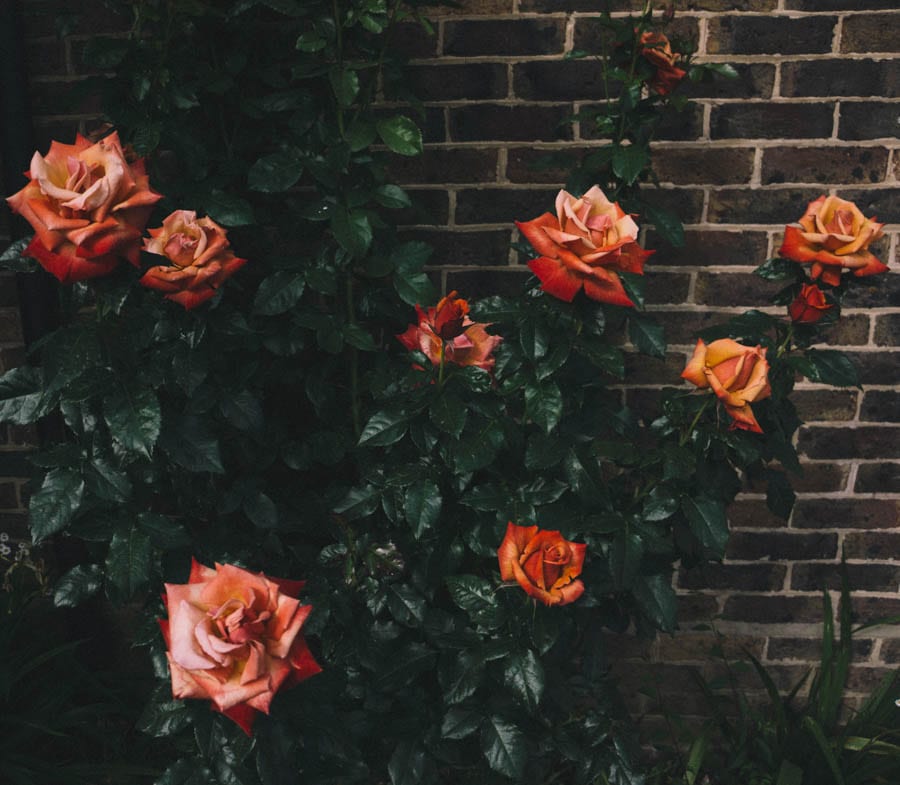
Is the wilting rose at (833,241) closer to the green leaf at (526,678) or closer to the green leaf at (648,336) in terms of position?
the green leaf at (648,336)

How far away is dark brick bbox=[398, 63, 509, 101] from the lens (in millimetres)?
1706

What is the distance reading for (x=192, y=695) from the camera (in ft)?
3.55

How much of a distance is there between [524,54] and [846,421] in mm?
1099

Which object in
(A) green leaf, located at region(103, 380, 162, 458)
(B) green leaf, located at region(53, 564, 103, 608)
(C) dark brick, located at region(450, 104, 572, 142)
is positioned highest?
(C) dark brick, located at region(450, 104, 572, 142)

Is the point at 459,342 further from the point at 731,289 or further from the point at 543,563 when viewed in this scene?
the point at 731,289

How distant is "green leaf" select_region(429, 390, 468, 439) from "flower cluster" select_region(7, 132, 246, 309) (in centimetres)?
43

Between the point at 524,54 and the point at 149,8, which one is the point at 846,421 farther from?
the point at 149,8

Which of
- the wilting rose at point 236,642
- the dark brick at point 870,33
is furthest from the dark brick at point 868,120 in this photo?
the wilting rose at point 236,642

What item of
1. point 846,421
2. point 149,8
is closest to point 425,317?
point 149,8

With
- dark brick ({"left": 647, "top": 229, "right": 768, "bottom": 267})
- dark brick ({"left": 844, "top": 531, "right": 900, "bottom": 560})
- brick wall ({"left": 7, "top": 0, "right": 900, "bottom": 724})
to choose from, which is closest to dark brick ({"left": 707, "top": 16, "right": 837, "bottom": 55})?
brick wall ({"left": 7, "top": 0, "right": 900, "bottom": 724})

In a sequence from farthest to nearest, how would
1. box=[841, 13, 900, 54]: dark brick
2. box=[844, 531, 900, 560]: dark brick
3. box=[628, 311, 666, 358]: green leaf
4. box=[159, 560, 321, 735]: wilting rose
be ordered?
box=[844, 531, 900, 560]: dark brick, box=[841, 13, 900, 54]: dark brick, box=[628, 311, 666, 358]: green leaf, box=[159, 560, 321, 735]: wilting rose

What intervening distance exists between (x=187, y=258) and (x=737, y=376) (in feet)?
2.79

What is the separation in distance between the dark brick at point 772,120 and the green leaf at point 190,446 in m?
1.21

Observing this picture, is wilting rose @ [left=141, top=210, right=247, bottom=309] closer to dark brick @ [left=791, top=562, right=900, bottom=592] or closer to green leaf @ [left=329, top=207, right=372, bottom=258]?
green leaf @ [left=329, top=207, right=372, bottom=258]
